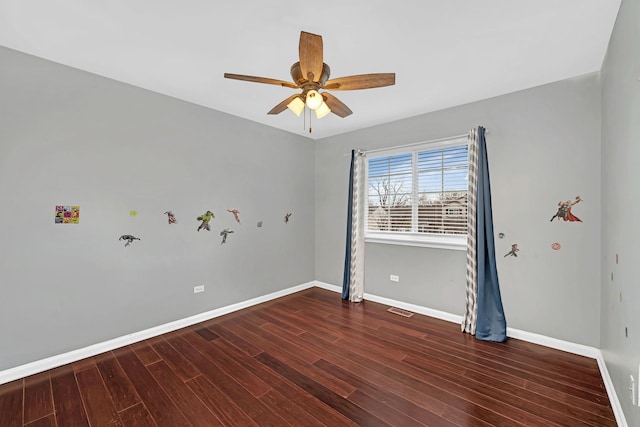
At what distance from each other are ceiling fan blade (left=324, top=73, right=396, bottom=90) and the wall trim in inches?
103

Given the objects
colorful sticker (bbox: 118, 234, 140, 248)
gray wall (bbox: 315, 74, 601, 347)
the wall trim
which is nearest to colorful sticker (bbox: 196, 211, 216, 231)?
colorful sticker (bbox: 118, 234, 140, 248)

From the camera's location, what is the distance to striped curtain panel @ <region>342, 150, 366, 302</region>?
4125mm

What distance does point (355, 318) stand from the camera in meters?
3.50

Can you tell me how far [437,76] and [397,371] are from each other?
2.72 meters

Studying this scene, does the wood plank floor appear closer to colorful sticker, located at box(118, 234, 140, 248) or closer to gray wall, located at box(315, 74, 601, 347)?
gray wall, located at box(315, 74, 601, 347)

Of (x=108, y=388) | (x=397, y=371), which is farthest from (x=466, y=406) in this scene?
(x=108, y=388)

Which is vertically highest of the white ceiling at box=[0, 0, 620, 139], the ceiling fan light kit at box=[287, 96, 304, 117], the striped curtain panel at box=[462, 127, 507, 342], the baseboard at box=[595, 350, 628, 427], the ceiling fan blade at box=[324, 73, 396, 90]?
the white ceiling at box=[0, 0, 620, 139]

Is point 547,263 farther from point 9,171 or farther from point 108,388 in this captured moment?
point 9,171

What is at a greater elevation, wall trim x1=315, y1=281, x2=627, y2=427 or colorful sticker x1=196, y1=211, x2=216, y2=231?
colorful sticker x1=196, y1=211, x2=216, y2=231

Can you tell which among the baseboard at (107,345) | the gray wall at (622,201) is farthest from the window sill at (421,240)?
the baseboard at (107,345)

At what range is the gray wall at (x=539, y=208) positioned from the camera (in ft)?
8.33

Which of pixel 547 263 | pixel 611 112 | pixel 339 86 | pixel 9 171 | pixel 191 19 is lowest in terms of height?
pixel 547 263

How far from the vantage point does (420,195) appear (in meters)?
3.71

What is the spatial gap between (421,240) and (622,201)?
2013 mm
